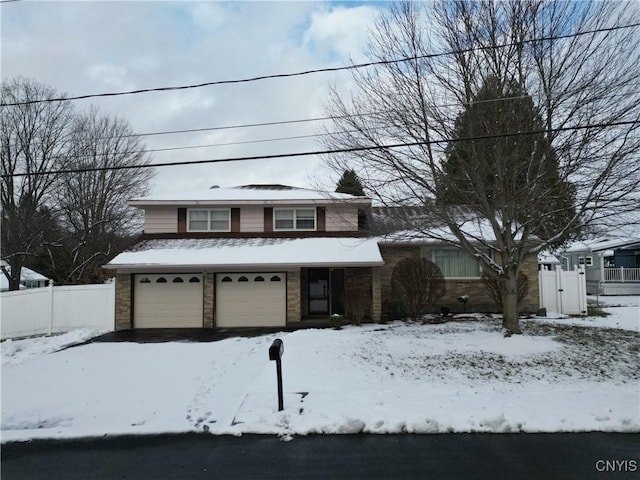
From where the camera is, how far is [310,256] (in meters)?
15.8

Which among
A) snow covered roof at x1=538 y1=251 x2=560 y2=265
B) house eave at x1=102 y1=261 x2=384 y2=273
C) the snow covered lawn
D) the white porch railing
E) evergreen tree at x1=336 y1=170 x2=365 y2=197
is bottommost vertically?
the snow covered lawn

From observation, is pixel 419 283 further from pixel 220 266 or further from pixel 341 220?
pixel 220 266

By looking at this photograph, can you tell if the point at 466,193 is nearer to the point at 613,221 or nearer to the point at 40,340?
the point at 613,221

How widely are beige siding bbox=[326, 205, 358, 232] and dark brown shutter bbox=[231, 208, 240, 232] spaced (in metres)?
3.83

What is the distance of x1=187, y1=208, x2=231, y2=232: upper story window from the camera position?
18.5 m

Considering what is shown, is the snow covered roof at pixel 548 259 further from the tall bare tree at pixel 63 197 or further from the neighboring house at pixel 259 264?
the tall bare tree at pixel 63 197

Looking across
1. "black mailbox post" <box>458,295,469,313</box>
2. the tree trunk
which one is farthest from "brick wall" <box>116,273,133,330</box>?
the tree trunk

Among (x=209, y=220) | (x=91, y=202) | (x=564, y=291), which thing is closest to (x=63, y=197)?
(x=91, y=202)

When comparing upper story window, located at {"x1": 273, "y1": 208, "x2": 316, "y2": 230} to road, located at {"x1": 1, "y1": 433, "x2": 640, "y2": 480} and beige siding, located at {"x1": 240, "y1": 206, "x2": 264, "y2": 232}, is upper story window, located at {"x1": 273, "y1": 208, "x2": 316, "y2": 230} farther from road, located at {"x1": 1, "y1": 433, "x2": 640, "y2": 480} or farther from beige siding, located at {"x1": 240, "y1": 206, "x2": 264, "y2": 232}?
road, located at {"x1": 1, "y1": 433, "x2": 640, "y2": 480}

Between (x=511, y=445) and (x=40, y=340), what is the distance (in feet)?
45.0

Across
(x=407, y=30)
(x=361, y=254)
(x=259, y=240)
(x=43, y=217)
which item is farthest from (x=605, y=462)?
(x=43, y=217)

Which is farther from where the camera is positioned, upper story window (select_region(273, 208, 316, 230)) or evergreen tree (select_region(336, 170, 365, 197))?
upper story window (select_region(273, 208, 316, 230))

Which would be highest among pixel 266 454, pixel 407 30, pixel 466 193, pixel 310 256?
pixel 407 30

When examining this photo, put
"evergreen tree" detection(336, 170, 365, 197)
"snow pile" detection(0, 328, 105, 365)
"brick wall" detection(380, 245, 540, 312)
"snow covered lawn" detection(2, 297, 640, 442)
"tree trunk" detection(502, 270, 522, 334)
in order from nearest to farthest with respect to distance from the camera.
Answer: "snow covered lawn" detection(2, 297, 640, 442), "snow pile" detection(0, 328, 105, 365), "tree trunk" detection(502, 270, 522, 334), "evergreen tree" detection(336, 170, 365, 197), "brick wall" detection(380, 245, 540, 312)
